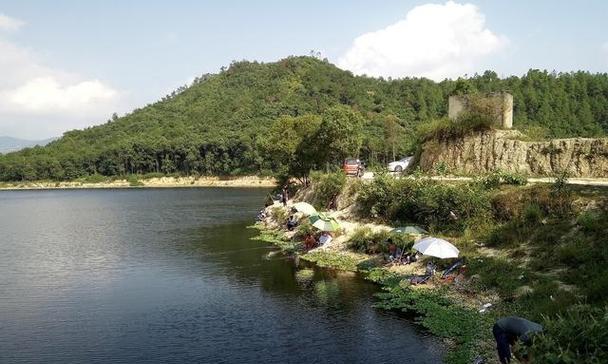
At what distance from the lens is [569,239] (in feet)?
86.1

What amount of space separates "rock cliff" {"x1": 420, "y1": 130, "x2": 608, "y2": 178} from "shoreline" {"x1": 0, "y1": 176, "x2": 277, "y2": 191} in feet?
312

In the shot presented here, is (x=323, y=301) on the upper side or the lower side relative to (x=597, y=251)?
lower

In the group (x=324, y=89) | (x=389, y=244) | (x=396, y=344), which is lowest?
(x=396, y=344)

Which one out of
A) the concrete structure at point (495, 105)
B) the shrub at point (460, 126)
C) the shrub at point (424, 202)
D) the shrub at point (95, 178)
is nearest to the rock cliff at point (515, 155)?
the shrub at point (460, 126)

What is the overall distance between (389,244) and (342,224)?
899cm

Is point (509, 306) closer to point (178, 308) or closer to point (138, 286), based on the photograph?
point (178, 308)

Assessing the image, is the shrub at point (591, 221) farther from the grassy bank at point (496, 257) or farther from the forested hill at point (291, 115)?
the forested hill at point (291, 115)

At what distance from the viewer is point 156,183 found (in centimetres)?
16288

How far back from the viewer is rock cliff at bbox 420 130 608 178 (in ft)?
128

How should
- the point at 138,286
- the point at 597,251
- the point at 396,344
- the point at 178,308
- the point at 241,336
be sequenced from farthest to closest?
the point at 138,286 < the point at 178,308 < the point at 597,251 < the point at 241,336 < the point at 396,344

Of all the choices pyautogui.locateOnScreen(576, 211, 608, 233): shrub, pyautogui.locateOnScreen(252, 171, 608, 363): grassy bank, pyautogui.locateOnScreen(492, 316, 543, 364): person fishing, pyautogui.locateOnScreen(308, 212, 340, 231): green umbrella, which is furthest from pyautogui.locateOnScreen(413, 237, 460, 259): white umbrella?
pyautogui.locateOnScreen(492, 316, 543, 364): person fishing

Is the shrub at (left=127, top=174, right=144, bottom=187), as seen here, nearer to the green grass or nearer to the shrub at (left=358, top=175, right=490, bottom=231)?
the shrub at (left=358, top=175, right=490, bottom=231)

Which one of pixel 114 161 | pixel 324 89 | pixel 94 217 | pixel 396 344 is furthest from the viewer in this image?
pixel 324 89

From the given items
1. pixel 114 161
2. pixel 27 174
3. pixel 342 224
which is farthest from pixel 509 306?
pixel 27 174
